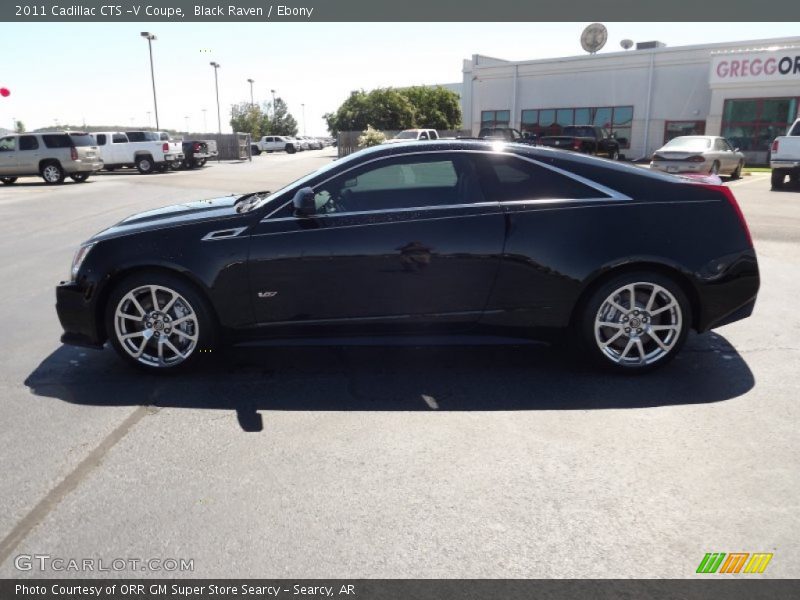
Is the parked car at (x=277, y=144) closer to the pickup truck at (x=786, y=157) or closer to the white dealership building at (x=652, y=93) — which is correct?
the white dealership building at (x=652, y=93)

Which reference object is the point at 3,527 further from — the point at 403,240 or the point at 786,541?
the point at 786,541

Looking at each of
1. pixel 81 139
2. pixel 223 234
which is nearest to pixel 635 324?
pixel 223 234

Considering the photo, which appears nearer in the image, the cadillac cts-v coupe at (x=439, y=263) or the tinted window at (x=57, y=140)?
the cadillac cts-v coupe at (x=439, y=263)

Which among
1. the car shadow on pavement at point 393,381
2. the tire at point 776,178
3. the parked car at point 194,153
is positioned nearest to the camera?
the car shadow on pavement at point 393,381

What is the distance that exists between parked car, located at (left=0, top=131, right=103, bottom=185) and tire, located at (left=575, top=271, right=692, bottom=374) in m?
23.9

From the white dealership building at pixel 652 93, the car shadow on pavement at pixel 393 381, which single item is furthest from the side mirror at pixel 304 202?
the white dealership building at pixel 652 93

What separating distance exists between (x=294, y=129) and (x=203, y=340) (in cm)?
10039

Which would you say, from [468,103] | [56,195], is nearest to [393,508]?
[56,195]

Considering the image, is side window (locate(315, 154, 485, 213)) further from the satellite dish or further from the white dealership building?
the satellite dish

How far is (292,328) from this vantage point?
14.5ft

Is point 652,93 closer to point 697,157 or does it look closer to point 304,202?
point 697,157

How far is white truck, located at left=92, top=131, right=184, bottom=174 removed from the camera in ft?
100

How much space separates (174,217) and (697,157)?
57.2 feet

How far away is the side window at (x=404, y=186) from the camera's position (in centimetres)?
442
